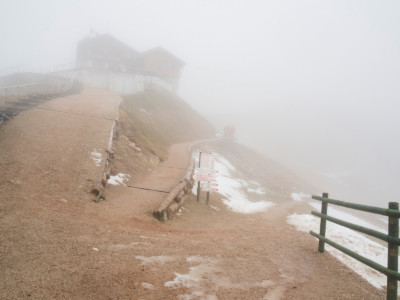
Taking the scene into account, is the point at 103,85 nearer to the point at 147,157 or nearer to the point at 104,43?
the point at 104,43

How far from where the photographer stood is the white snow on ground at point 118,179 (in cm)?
1086

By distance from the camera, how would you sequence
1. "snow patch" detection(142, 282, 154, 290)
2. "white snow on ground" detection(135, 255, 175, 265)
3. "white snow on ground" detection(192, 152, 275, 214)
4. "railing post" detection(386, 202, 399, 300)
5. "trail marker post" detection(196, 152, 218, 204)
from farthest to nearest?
"white snow on ground" detection(192, 152, 275, 214)
"trail marker post" detection(196, 152, 218, 204)
"white snow on ground" detection(135, 255, 175, 265)
"railing post" detection(386, 202, 399, 300)
"snow patch" detection(142, 282, 154, 290)

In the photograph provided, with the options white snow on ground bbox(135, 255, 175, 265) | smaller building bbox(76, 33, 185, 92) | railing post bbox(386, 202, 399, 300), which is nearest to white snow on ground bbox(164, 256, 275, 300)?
white snow on ground bbox(135, 255, 175, 265)

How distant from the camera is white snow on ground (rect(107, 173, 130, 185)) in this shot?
10864mm

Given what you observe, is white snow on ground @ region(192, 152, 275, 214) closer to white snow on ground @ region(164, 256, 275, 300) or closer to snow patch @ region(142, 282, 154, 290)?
white snow on ground @ region(164, 256, 275, 300)

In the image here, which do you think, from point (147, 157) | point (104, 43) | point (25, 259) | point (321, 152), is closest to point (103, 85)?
point (104, 43)

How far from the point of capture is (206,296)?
3895 mm

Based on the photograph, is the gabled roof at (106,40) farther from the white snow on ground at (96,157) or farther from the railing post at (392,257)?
the railing post at (392,257)

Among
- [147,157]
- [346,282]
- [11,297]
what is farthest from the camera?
[147,157]

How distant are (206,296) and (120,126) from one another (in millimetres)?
14736

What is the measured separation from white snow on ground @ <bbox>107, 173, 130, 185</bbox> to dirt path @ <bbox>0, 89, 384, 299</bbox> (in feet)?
1.51

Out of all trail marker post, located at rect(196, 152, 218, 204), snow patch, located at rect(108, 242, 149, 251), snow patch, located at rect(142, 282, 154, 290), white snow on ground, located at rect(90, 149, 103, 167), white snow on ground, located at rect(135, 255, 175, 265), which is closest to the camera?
snow patch, located at rect(142, 282, 154, 290)

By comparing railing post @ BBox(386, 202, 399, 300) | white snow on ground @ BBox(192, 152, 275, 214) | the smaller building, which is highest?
the smaller building

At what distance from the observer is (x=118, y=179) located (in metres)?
11.4
